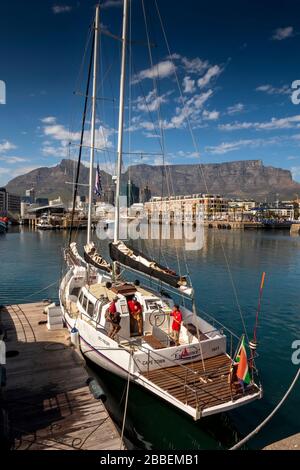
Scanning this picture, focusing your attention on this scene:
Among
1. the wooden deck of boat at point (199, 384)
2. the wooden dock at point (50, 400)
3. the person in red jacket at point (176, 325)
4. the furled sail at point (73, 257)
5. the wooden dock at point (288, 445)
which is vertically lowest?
the wooden dock at point (50, 400)

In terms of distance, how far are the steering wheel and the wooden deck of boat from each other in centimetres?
259

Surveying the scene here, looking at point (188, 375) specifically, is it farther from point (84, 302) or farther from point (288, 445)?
point (84, 302)

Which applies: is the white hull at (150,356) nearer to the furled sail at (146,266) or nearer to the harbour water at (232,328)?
the harbour water at (232,328)

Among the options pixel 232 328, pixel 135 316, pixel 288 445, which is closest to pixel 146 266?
pixel 135 316

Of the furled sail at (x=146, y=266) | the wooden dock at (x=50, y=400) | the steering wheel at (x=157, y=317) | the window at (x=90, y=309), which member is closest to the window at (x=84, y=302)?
the window at (x=90, y=309)

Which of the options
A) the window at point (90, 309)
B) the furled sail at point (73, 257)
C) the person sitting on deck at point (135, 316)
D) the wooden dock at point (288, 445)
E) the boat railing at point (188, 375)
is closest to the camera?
the wooden dock at point (288, 445)

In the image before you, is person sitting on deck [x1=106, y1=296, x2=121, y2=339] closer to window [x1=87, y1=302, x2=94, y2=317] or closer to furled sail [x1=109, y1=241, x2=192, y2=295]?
window [x1=87, y1=302, x2=94, y2=317]

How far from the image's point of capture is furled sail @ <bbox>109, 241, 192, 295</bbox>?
1208cm

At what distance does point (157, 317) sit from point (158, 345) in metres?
1.43

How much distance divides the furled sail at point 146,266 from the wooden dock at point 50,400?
4868 mm

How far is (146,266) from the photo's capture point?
548 inches

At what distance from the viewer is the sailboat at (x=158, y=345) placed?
9.45 m

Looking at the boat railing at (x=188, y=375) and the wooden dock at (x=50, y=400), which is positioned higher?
the boat railing at (x=188, y=375)
